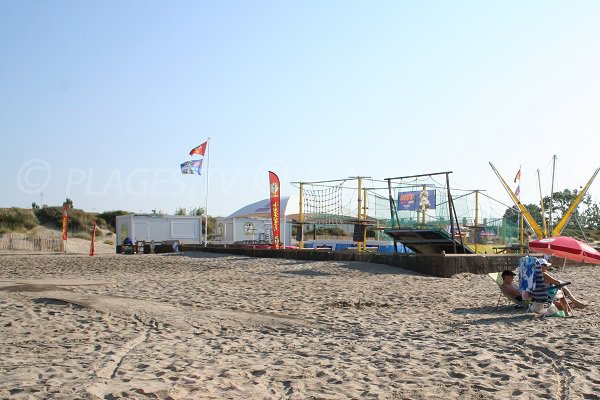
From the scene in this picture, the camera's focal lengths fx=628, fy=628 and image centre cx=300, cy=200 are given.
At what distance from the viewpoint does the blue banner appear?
17458 mm

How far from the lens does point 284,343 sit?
673 centimetres

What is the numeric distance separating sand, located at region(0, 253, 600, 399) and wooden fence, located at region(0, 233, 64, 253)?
21.5m

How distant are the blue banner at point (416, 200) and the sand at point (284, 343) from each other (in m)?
5.27

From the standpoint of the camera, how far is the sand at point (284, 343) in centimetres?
476

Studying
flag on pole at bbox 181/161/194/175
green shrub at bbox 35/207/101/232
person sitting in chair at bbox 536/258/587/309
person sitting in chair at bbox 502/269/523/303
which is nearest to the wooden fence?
flag on pole at bbox 181/161/194/175

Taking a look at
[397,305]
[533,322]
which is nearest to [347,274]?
[397,305]

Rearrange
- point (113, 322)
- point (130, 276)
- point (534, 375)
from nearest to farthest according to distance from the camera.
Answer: point (534, 375), point (113, 322), point (130, 276)

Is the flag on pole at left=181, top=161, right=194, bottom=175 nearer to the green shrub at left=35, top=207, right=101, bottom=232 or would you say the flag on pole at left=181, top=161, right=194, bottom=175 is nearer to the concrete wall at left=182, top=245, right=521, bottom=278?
the concrete wall at left=182, top=245, right=521, bottom=278

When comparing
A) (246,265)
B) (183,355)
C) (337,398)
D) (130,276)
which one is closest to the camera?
(337,398)

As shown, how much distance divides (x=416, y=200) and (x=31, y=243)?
73.1 feet

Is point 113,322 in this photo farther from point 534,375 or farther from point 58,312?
point 534,375

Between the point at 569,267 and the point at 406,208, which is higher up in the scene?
the point at 406,208

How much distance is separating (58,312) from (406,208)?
11534mm

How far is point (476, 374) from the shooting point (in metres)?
5.15
